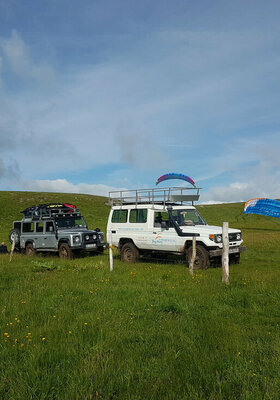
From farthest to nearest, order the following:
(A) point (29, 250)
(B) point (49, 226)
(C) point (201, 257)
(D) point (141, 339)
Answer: (A) point (29, 250) → (B) point (49, 226) → (C) point (201, 257) → (D) point (141, 339)

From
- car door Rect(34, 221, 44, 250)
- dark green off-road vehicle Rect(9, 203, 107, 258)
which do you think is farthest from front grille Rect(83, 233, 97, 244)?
car door Rect(34, 221, 44, 250)

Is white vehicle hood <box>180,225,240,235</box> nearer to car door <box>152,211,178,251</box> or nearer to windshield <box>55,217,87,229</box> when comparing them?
car door <box>152,211,178,251</box>

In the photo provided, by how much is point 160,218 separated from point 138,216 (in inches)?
43.9

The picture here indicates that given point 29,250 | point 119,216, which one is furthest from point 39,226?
point 119,216

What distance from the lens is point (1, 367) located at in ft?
13.2

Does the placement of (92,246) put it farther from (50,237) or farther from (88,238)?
(50,237)

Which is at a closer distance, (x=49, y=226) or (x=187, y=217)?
(x=187, y=217)

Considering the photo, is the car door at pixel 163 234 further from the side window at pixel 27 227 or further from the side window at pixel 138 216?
the side window at pixel 27 227

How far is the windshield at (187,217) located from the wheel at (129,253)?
2.47m

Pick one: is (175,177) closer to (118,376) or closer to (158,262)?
(158,262)

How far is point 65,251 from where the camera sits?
1565 cm

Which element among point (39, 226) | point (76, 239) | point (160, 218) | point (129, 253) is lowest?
point (129, 253)

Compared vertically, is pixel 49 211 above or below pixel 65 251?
above

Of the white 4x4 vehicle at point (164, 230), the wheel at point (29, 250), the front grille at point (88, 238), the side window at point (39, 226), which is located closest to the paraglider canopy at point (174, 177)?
the white 4x4 vehicle at point (164, 230)
